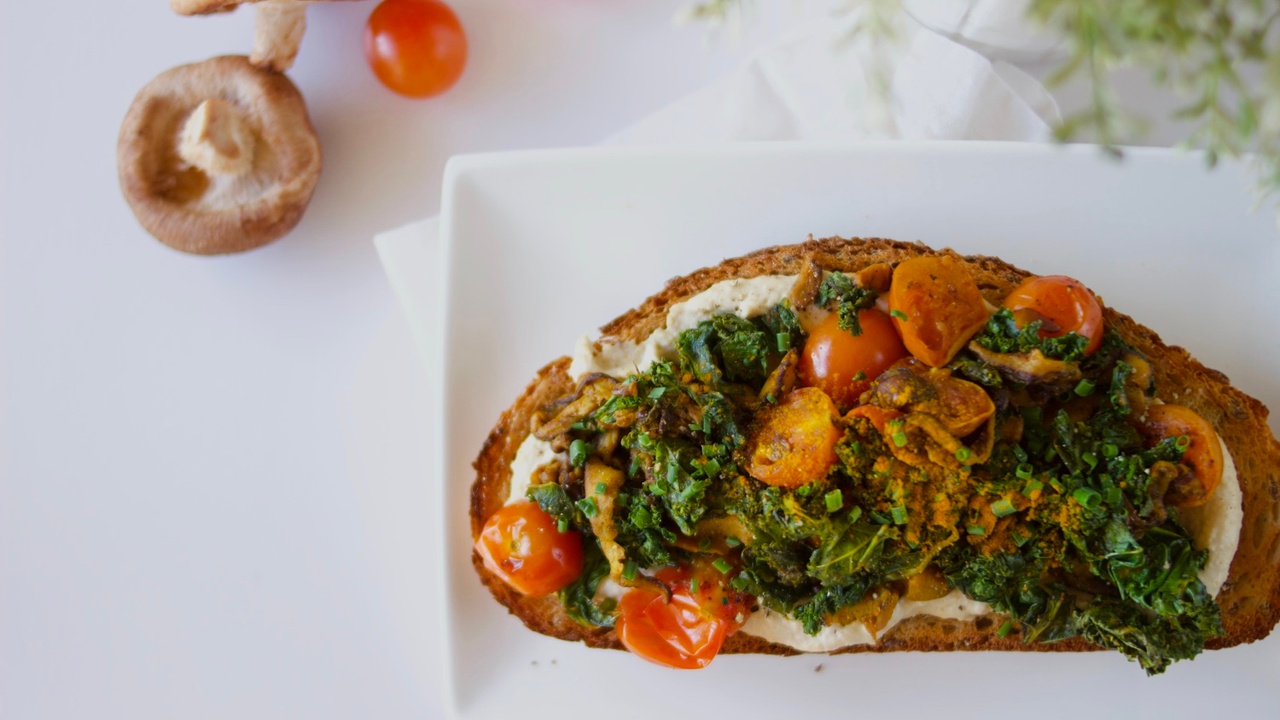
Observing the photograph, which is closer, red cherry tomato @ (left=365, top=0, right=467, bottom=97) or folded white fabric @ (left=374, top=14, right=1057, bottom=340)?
folded white fabric @ (left=374, top=14, right=1057, bottom=340)

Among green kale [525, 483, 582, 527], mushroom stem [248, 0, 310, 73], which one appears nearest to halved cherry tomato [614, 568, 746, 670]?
green kale [525, 483, 582, 527]

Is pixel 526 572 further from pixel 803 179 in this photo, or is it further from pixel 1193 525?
pixel 1193 525

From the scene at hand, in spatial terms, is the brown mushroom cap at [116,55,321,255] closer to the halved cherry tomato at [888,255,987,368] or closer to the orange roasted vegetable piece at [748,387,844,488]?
the orange roasted vegetable piece at [748,387,844,488]

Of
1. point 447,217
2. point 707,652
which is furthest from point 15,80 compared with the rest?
point 707,652

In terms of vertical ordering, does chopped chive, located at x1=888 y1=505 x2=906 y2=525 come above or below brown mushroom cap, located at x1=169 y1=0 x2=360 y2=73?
below

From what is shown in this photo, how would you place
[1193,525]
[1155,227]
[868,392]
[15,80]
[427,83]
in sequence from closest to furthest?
[868,392] → [1193,525] → [1155,227] → [427,83] → [15,80]

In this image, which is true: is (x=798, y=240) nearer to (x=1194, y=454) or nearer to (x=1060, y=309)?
(x=1060, y=309)
